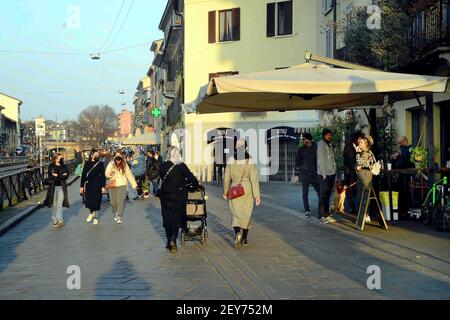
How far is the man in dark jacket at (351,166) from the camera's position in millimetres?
12408

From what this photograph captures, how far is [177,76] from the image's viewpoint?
4388 centimetres

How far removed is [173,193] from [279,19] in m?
25.6

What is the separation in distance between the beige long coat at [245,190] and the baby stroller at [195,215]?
53 cm

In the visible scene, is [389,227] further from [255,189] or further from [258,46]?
[258,46]

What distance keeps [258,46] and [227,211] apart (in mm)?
19507

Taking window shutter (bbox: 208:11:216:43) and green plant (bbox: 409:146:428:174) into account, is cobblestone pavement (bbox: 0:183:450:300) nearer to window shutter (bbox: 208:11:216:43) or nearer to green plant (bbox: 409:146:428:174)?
green plant (bbox: 409:146:428:174)

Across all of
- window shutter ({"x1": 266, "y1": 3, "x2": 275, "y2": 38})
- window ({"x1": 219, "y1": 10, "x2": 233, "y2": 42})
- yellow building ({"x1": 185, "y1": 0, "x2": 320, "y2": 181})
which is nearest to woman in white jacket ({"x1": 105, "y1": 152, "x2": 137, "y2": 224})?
yellow building ({"x1": 185, "y1": 0, "x2": 320, "y2": 181})

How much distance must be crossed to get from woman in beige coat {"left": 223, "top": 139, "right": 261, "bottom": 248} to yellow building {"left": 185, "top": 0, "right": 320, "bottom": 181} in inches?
839

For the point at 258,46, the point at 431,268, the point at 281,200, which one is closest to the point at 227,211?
the point at 281,200

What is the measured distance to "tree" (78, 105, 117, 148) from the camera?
312 ft

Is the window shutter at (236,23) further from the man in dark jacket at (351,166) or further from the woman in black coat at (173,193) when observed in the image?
the woman in black coat at (173,193)

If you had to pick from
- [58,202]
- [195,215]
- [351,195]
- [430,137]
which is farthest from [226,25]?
[195,215]

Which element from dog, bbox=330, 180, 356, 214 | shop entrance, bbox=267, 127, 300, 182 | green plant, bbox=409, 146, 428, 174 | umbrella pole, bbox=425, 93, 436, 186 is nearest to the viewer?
umbrella pole, bbox=425, 93, 436, 186

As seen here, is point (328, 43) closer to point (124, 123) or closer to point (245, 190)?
point (245, 190)
